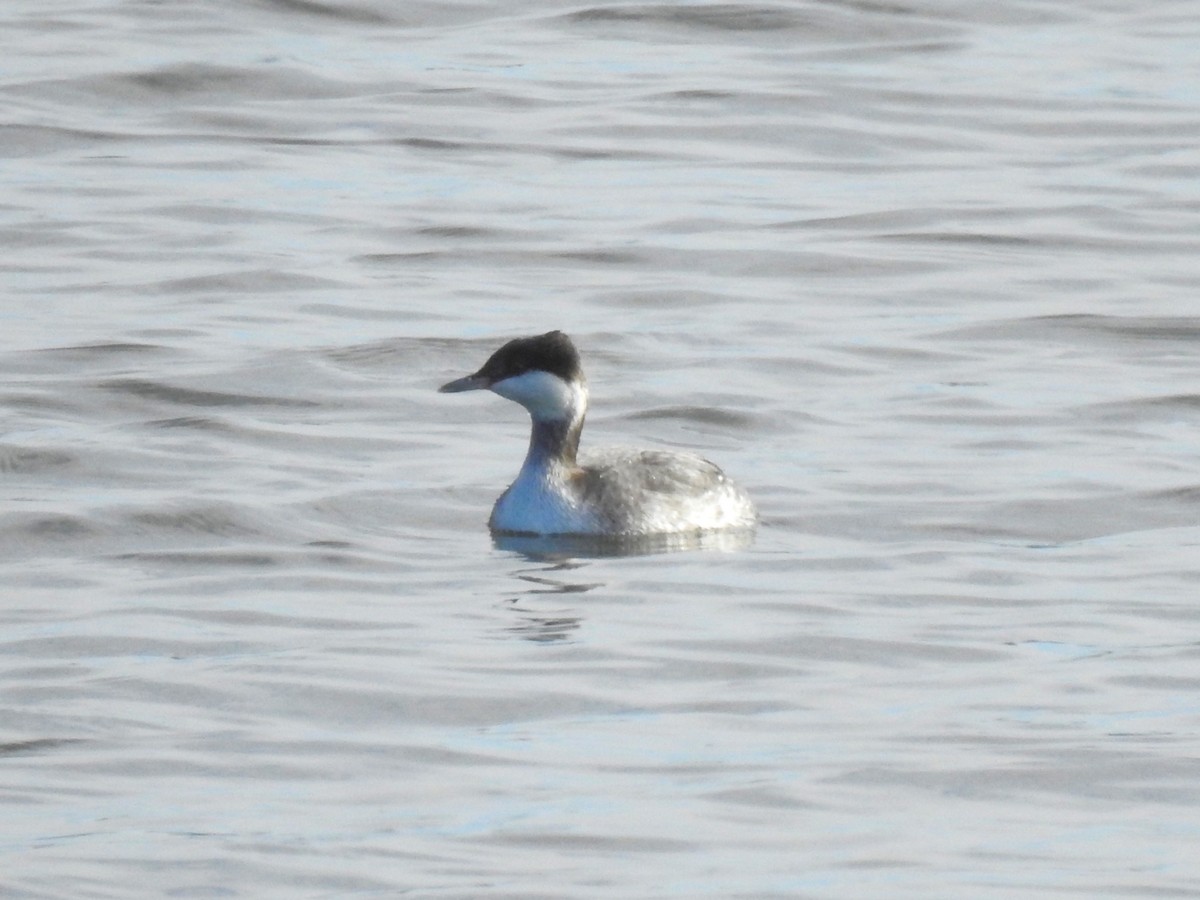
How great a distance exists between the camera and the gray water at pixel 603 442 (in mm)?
8750

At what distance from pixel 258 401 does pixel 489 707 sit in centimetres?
624

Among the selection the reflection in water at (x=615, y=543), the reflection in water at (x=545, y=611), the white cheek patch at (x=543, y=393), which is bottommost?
the reflection in water at (x=615, y=543)

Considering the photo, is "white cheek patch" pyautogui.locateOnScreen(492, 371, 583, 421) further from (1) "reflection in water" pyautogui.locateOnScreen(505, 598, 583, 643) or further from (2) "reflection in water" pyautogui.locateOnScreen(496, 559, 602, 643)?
(1) "reflection in water" pyautogui.locateOnScreen(505, 598, 583, 643)

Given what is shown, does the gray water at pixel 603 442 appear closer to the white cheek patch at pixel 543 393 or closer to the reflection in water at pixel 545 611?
the reflection in water at pixel 545 611

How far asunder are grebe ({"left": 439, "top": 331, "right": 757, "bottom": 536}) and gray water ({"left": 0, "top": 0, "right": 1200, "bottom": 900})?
0.29 meters

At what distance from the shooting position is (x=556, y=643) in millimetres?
11094

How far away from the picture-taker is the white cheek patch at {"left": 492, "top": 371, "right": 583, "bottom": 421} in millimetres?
13766

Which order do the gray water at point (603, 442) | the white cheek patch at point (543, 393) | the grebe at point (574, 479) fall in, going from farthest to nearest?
1. the white cheek patch at point (543, 393)
2. the grebe at point (574, 479)
3. the gray water at point (603, 442)

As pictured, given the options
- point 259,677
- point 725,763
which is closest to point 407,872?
point 725,763

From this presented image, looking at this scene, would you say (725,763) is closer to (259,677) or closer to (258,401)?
(259,677)

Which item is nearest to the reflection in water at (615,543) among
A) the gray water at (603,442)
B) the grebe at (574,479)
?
the grebe at (574,479)

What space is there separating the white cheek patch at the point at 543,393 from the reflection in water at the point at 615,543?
2.04ft

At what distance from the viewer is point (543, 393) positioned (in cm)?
1380

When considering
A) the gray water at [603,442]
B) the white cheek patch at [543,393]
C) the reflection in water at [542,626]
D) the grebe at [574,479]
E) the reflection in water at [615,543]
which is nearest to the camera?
the gray water at [603,442]
